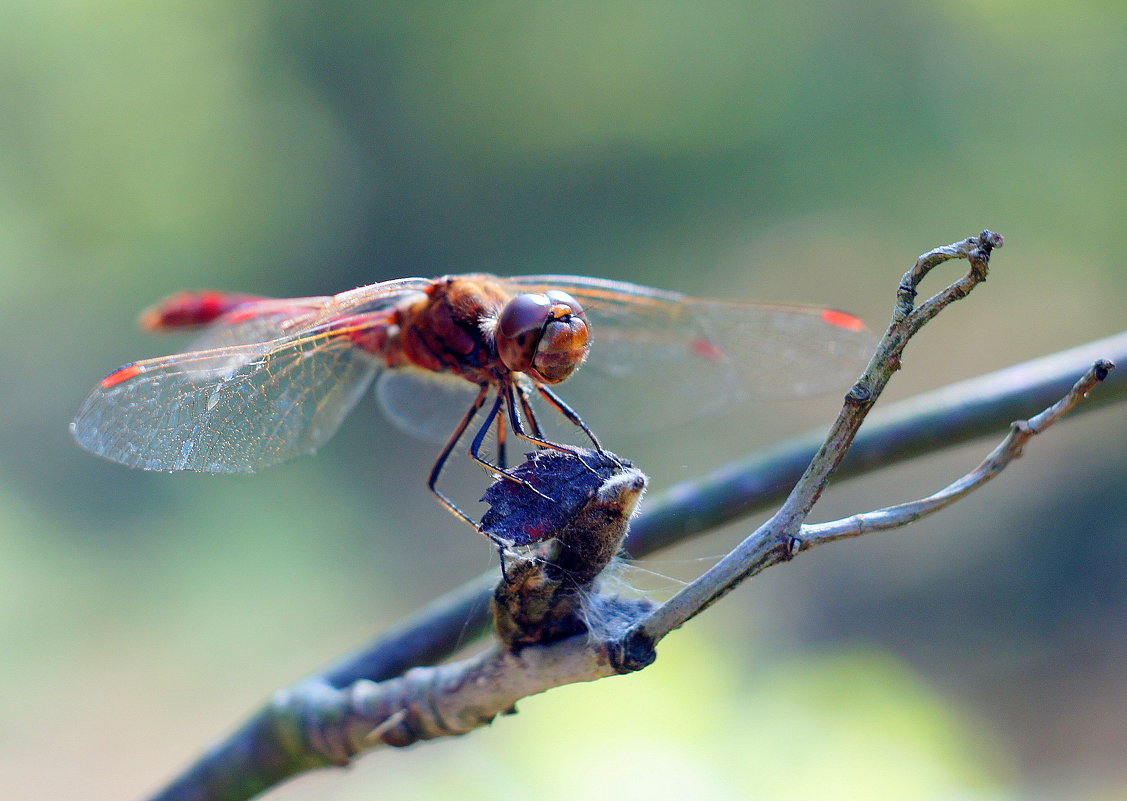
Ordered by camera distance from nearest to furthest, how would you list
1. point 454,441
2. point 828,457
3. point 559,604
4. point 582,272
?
point 828,457
point 559,604
point 454,441
point 582,272

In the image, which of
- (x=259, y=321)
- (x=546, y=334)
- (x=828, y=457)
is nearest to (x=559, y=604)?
(x=828, y=457)

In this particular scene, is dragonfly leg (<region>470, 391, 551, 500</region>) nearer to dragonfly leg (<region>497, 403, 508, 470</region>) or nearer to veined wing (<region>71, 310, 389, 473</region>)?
dragonfly leg (<region>497, 403, 508, 470</region>)

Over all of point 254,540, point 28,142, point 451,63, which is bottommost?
point 254,540

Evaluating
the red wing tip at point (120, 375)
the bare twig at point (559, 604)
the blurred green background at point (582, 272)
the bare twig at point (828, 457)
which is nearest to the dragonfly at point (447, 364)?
the red wing tip at point (120, 375)

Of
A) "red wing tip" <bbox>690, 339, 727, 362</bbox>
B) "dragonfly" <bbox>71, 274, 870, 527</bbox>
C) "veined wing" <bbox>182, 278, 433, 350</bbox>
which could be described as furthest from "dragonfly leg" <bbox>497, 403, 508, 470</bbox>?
"red wing tip" <bbox>690, 339, 727, 362</bbox>

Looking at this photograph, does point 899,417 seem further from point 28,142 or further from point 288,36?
point 288,36

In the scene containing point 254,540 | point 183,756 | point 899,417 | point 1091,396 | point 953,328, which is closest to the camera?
point 1091,396

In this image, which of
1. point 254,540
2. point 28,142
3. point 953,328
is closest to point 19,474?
point 254,540

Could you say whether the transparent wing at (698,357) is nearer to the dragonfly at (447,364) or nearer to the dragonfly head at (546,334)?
the dragonfly at (447,364)

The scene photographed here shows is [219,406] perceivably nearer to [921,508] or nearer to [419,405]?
[419,405]
